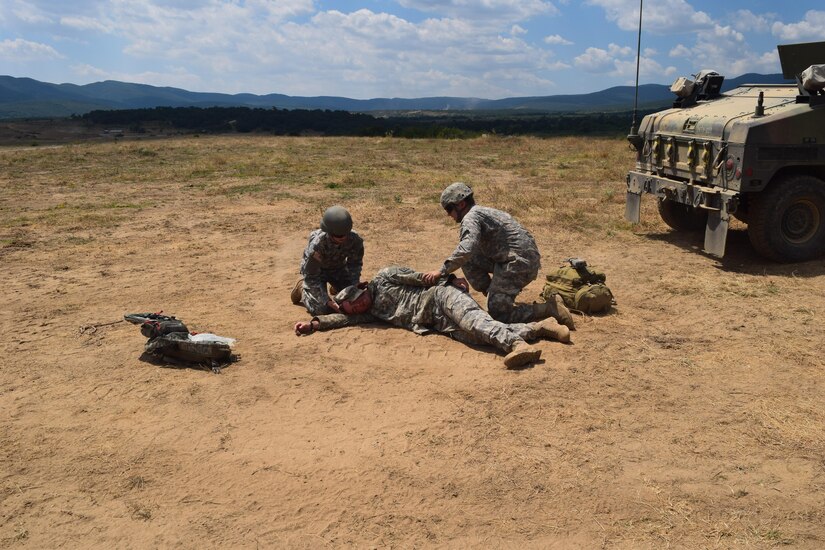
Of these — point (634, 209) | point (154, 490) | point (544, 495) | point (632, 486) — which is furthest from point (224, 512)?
point (634, 209)

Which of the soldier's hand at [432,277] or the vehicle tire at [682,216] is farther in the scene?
the vehicle tire at [682,216]

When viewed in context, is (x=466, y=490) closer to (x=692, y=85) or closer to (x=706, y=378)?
(x=706, y=378)

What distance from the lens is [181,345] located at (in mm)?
5273

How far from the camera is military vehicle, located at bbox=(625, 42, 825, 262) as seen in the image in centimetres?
761

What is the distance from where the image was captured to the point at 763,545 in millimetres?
3174

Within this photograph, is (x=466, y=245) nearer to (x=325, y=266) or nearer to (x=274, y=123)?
(x=325, y=266)

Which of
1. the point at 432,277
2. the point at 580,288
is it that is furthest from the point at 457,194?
the point at 580,288

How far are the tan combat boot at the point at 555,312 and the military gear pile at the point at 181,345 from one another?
2.62m

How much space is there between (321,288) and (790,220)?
5.50m

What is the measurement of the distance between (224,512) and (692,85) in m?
8.60

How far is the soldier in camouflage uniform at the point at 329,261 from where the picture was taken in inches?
243

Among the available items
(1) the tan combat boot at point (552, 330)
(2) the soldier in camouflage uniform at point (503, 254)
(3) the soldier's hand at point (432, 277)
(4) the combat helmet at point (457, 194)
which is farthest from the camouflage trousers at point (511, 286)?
(4) the combat helmet at point (457, 194)

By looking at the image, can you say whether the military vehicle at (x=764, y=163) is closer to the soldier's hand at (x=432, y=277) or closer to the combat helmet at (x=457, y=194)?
the combat helmet at (x=457, y=194)

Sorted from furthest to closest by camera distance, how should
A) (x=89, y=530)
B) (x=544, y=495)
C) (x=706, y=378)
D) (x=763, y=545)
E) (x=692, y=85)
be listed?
1. (x=692, y=85)
2. (x=706, y=378)
3. (x=544, y=495)
4. (x=89, y=530)
5. (x=763, y=545)
